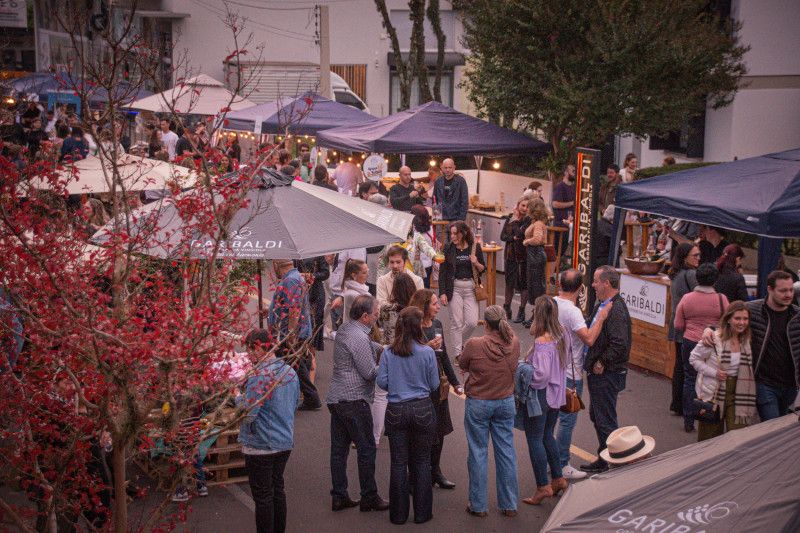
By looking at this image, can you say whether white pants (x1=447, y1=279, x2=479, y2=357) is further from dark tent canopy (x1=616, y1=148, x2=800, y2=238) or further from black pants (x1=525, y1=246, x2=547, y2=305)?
dark tent canopy (x1=616, y1=148, x2=800, y2=238)

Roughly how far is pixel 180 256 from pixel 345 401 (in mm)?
2371

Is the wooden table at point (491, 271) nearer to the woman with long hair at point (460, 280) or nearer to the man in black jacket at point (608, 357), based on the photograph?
the woman with long hair at point (460, 280)

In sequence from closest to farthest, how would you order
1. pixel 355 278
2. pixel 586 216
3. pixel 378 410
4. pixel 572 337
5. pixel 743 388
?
1. pixel 743 388
2. pixel 572 337
3. pixel 378 410
4. pixel 355 278
5. pixel 586 216

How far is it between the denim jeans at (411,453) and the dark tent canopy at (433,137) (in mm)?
10608

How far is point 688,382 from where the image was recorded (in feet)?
33.2

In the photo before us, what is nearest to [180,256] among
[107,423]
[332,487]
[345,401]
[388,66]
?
[107,423]

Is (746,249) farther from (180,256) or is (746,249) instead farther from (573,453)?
(180,256)

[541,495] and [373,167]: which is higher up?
[373,167]

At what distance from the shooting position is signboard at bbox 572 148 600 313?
503 inches

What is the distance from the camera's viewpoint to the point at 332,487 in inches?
343

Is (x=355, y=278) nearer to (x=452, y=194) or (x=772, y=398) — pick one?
(x=772, y=398)

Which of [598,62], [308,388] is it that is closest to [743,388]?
[308,388]

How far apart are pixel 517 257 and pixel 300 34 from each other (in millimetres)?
35648

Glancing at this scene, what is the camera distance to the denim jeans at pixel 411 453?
780cm
